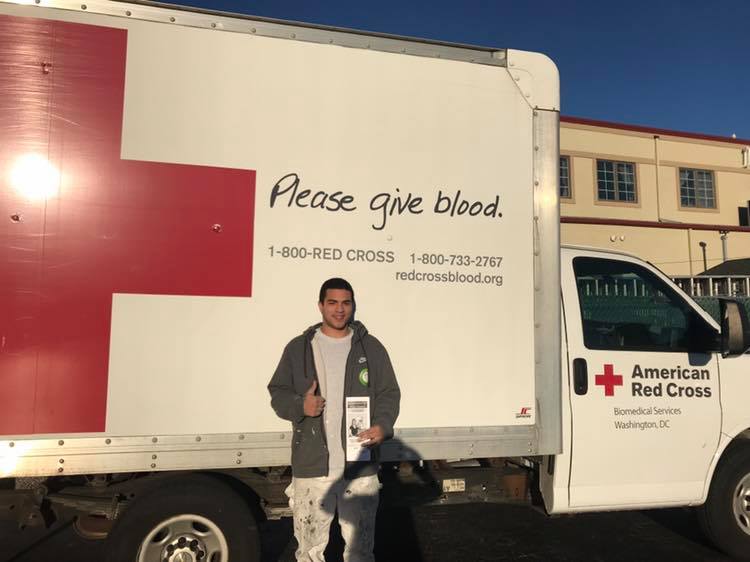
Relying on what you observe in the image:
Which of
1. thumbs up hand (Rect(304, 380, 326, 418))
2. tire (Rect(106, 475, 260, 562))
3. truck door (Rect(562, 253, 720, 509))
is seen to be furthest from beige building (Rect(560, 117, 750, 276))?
tire (Rect(106, 475, 260, 562))

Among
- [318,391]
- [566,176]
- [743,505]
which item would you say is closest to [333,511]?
[318,391]

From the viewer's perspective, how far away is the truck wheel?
399cm

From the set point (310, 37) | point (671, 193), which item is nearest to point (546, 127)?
point (310, 37)

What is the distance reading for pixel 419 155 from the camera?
3.40 m

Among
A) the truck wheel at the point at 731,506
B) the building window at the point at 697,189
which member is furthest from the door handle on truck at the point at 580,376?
the building window at the point at 697,189

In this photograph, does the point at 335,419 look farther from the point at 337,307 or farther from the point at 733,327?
the point at 733,327

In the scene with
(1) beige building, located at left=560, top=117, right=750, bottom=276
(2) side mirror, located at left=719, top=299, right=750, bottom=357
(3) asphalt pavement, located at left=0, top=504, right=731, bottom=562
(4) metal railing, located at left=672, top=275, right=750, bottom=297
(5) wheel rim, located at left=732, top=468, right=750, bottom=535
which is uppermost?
(1) beige building, located at left=560, top=117, right=750, bottom=276

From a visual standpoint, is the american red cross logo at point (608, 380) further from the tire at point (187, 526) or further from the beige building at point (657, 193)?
the beige building at point (657, 193)

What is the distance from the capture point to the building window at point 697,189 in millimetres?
26156

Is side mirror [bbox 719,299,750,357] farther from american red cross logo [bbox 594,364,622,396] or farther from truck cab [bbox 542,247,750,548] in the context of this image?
american red cross logo [bbox 594,364,622,396]

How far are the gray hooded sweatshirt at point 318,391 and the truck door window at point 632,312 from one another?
151cm

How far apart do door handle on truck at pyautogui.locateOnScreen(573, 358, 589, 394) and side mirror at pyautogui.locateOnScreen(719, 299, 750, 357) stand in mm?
939

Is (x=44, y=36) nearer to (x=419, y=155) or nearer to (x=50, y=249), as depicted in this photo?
(x=50, y=249)

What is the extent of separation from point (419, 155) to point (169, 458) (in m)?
2.15
